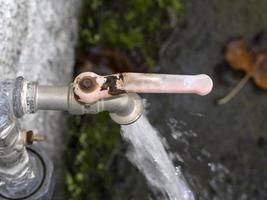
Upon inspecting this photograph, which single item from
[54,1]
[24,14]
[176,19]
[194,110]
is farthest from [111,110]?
[176,19]

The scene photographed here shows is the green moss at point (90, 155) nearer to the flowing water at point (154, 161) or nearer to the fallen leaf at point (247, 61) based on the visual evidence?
the flowing water at point (154, 161)

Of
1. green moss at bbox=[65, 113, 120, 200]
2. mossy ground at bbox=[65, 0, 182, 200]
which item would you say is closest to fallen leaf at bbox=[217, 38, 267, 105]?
mossy ground at bbox=[65, 0, 182, 200]

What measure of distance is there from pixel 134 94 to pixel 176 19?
94 cm

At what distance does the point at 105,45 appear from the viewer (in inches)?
74.5

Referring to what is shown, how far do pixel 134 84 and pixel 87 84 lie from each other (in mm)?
70

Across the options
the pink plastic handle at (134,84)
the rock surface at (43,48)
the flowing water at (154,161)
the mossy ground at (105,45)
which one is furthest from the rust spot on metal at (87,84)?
the mossy ground at (105,45)

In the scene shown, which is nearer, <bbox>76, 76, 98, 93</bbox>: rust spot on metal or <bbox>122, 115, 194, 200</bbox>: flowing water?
<bbox>76, 76, 98, 93</bbox>: rust spot on metal

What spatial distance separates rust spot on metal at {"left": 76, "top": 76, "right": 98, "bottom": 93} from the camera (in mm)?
944

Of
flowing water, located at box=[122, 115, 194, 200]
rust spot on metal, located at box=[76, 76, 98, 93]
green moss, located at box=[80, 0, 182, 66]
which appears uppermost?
green moss, located at box=[80, 0, 182, 66]

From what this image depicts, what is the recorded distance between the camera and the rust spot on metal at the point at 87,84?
94 cm

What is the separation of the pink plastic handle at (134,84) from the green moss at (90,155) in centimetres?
80

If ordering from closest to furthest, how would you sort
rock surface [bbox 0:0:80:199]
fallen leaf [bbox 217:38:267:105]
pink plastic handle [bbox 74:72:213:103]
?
pink plastic handle [bbox 74:72:213:103] < rock surface [bbox 0:0:80:199] < fallen leaf [bbox 217:38:267:105]

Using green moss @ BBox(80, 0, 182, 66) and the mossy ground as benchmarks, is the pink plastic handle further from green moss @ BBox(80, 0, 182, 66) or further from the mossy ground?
green moss @ BBox(80, 0, 182, 66)

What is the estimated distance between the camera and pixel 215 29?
1.95 metres
